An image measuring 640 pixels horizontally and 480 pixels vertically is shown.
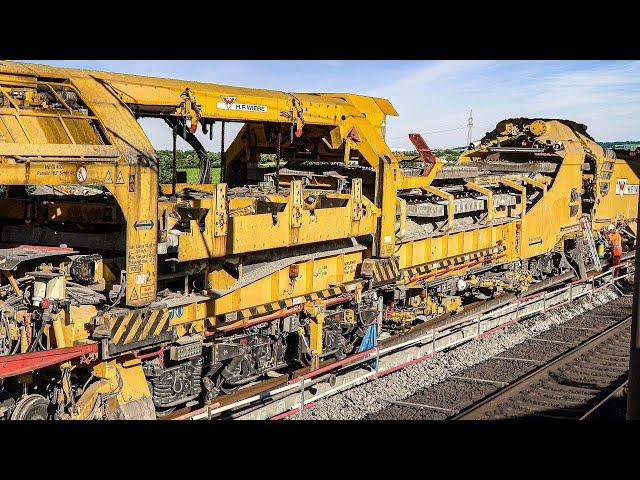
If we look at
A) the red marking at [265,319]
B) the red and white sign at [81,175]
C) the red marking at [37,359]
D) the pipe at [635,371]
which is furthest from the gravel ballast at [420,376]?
the pipe at [635,371]

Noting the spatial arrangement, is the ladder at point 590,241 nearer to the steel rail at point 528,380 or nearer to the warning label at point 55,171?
the steel rail at point 528,380

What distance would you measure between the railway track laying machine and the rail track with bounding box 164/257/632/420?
0.30 metres

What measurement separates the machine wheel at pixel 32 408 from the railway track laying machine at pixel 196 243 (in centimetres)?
1

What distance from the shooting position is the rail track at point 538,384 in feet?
31.5

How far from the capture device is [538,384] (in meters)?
10.8

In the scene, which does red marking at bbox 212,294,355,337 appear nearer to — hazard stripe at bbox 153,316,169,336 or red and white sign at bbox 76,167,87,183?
hazard stripe at bbox 153,316,169,336

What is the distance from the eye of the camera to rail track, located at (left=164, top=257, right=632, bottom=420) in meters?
9.09

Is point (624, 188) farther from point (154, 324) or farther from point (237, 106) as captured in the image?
point (154, 324)

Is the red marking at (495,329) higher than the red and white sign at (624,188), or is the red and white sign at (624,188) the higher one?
the red and white sign at (624,188)

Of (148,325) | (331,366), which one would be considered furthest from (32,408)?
(331,366)

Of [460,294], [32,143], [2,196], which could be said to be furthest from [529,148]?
[32,143]

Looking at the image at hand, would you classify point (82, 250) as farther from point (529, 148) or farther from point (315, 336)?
point (529, 148)
